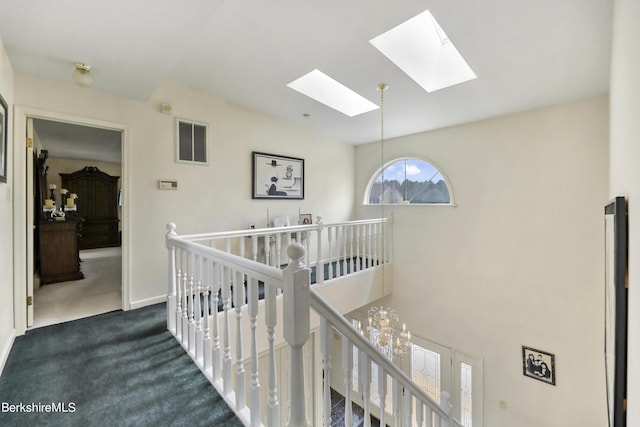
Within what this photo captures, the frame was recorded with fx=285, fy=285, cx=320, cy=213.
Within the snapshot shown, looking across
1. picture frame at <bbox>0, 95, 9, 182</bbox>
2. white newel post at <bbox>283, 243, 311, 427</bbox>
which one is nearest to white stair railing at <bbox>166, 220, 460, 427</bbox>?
white newel post at <bbox>283, 243, 311, 427</bbox>

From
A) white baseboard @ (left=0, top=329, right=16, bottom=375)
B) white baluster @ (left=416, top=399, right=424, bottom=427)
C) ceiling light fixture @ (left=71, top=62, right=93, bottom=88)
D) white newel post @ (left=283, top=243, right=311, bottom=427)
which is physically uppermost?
ceiling light fixture @ (left=71, top=62, right=93, bottom=88)

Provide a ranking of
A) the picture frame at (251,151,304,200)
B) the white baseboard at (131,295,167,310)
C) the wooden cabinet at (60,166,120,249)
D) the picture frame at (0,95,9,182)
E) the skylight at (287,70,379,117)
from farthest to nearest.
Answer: the wooden cabinet at (60,166,120,249) → the picture frame at (251,151,304,200) → the skylight at (287,70,379,117) → the white baseboard at (131,295,167,310) → the picture frame at (0,95,9,182)

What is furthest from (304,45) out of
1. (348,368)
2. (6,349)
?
(6,349)

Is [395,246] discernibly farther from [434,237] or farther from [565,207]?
[565,207]

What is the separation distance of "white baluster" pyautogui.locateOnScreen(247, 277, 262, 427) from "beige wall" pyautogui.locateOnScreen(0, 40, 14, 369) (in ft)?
6.37

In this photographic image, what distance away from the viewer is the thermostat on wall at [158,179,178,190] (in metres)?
3.31

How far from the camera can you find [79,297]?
3.40 meters

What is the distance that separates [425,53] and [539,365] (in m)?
4.03

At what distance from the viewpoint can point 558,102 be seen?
3.33m

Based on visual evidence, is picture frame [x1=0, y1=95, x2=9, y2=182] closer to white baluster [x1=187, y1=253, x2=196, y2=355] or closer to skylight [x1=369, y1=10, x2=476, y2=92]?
white baluster [x1=187, y1=253, x2=196, y2=355]

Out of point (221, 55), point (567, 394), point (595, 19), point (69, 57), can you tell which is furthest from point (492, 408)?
point (69, 57)

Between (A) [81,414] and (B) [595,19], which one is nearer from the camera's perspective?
(A) [81,414]

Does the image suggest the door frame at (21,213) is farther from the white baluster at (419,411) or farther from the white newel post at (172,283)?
the white baluster at (419,411)

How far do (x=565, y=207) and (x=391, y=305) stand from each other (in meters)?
2.87
